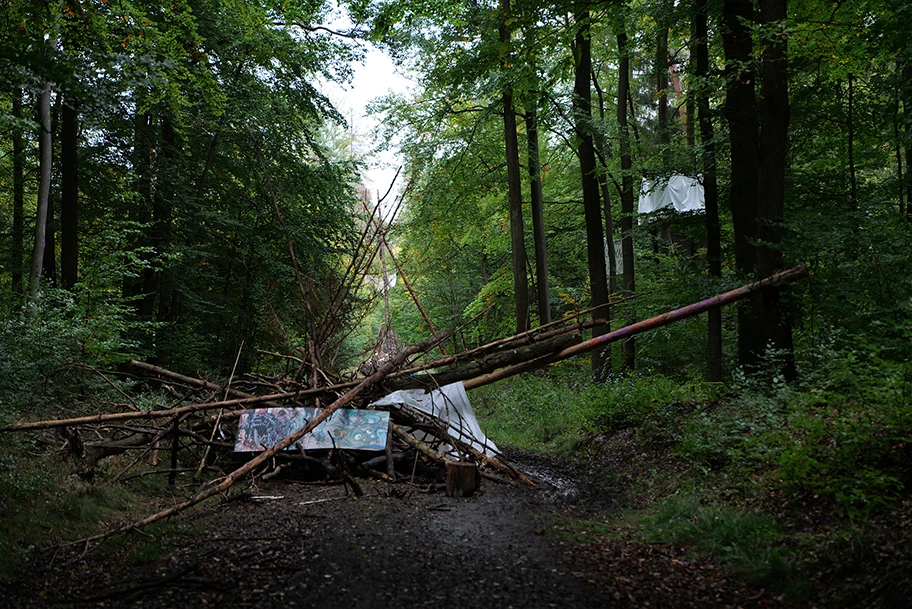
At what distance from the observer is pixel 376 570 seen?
430 cm

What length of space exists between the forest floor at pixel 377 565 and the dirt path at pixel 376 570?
0.01 metres

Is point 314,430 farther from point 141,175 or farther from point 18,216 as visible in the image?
point 18,216

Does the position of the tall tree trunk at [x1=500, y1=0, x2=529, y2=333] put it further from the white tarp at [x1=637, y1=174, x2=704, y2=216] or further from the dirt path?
the dirt path

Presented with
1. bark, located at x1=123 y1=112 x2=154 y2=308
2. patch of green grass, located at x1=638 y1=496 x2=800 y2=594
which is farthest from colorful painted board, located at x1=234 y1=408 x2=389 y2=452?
bark, located at x1=123 y1=112 x2=154 y2=308

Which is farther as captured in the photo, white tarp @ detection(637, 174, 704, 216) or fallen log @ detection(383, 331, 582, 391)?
white tarp @ detection(637, 174, 704, 216)

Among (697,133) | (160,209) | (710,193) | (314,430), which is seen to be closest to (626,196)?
(697,133)

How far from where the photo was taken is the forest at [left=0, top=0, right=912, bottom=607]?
5051mm

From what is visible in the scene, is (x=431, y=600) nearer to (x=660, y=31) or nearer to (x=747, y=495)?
(x=747, y=495)

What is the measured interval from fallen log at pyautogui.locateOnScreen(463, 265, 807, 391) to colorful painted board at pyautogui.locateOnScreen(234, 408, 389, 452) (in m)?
1.77

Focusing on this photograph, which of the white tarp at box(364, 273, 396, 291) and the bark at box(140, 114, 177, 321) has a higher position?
the bark at box(140, 114, 177, 321)

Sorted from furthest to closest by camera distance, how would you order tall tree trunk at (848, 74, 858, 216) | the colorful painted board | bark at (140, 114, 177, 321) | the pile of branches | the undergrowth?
bark at (140, 114, 177, 321) → tall tree trunk at (848, 74, 858, 216) → the colorful painted board → the pile of branches → the undergrowth

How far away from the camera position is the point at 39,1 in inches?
335

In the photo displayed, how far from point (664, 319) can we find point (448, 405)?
10.6 ft

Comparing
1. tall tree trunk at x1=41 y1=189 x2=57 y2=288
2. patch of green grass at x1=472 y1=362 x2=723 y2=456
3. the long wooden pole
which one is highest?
tall tree trunk at x1=41 y1=189 x2=57 y2=288
